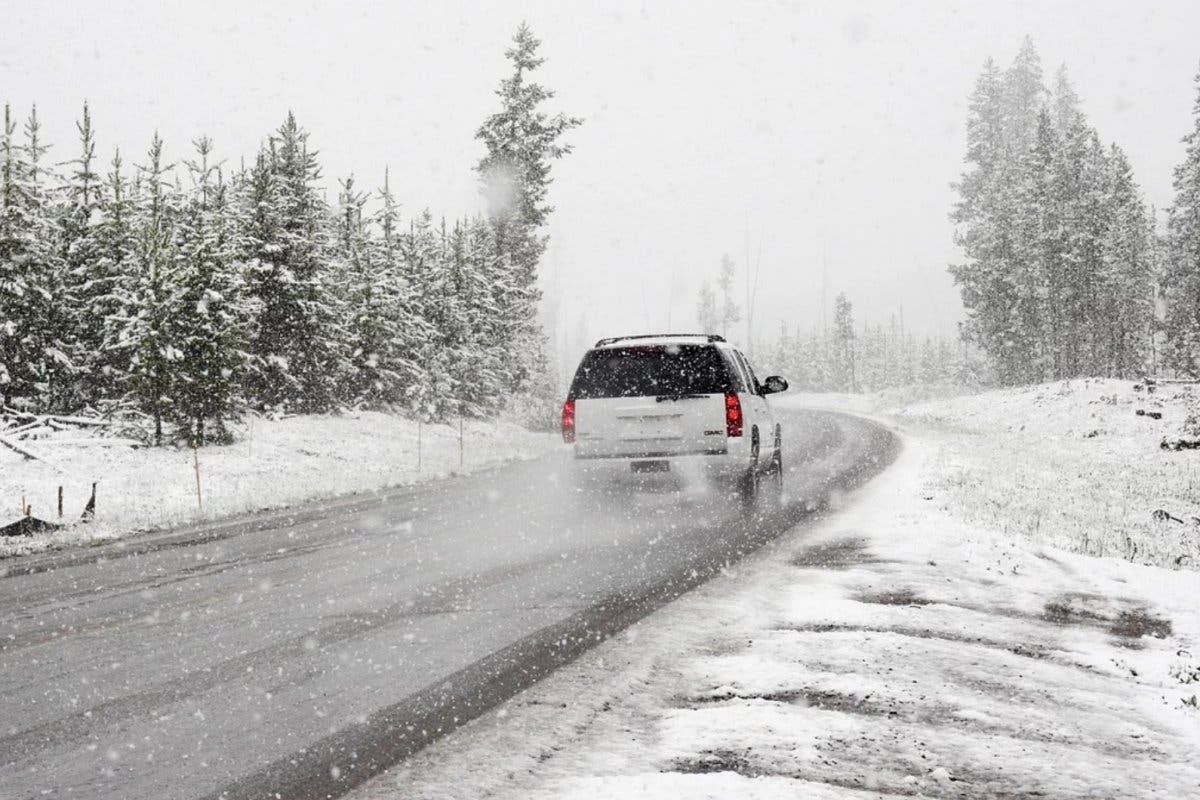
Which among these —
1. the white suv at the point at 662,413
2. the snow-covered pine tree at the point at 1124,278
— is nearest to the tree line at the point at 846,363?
the snow-covered pine tree at the point at 1124,278

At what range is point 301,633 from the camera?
18.5 feet

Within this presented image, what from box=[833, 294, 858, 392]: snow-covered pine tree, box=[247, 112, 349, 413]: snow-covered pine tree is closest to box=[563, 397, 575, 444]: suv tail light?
box=[247, 112, 349, 413]: snow-covered pine tree

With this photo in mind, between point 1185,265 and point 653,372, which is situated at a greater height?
point 1185,265

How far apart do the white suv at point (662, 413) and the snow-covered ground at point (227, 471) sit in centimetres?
496

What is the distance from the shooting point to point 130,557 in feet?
29.0

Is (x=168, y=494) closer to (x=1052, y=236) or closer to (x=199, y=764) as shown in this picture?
(x=199, y=764)

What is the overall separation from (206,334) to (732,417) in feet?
42.6

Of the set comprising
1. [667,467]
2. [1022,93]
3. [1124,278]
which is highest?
[1022,93]

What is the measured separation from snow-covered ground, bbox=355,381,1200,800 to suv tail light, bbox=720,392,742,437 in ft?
9.42

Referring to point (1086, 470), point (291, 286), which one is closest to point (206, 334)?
point (291, 286)

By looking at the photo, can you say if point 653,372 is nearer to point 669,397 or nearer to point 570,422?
point 669,397

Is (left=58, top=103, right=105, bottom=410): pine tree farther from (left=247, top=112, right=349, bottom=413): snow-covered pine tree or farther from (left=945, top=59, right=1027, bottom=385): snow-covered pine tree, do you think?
(left=945, top=59, right=1027, bottom=385): snow-covered pine tree

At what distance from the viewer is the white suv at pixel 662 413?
11.4 meters

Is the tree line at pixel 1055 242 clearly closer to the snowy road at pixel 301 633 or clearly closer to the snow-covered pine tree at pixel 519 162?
the snow-covered pine tree at pixel 519 162
